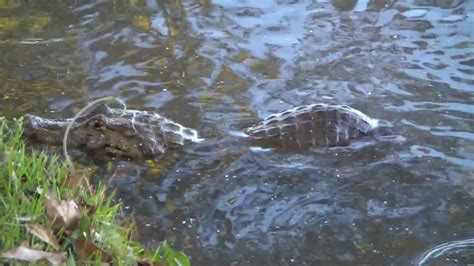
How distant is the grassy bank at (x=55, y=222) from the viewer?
10.4ft

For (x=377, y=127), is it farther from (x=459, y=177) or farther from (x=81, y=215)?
(x=81, y=215)

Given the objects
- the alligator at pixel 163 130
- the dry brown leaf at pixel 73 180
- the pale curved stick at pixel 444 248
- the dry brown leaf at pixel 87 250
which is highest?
the dry brown leaf at pixel 87 250

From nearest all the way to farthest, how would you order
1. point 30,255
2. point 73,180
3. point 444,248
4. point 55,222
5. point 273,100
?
point 30,255, point 55,222, point 73,180, point 444,248, point 273,100

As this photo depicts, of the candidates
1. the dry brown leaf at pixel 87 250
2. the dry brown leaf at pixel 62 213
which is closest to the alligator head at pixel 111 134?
the dry brown leaf at pixel 62 213

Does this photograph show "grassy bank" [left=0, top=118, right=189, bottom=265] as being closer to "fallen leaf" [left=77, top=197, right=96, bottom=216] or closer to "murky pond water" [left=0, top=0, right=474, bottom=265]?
"fallen leaf" [left=77, top=197, right=96, bottom=216]

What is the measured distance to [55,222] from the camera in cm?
328

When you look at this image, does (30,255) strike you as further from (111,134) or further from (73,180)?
(111,134)

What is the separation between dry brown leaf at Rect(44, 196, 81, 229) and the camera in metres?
3.28

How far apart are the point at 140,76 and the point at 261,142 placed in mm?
1237

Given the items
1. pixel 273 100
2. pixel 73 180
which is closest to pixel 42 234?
pixel 73 180

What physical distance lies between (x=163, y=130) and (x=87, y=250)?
2400mm

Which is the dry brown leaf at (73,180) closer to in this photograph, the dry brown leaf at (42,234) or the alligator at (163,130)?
the dry brown leaf at (42,234)

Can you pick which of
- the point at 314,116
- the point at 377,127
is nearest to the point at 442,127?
the point at 377,127

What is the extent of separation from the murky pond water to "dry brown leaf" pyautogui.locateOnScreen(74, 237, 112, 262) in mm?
1272
